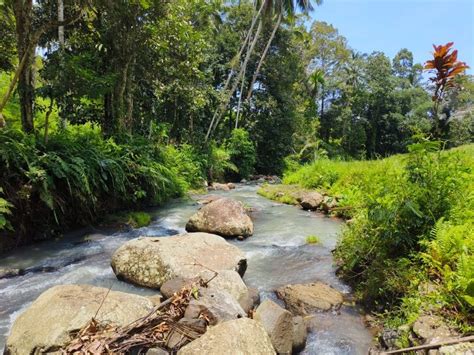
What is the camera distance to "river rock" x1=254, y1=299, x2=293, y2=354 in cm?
361

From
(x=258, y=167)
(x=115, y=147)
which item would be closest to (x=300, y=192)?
(x=115, y=147)

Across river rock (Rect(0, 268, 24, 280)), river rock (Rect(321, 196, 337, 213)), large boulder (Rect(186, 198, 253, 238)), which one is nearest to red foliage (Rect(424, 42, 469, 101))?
river rock (Rect(321, 196, 337, 213))

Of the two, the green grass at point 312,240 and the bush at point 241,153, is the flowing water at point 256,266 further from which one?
the bush at point 241,153

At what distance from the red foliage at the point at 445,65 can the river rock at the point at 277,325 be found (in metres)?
8.60

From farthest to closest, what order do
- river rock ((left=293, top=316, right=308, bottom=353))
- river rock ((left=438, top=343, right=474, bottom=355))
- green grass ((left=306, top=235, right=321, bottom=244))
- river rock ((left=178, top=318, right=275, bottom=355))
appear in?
green grass ((left=306, top=235, right=321, bottom=244)) < river rock ((left=293, top=316, right=308, bottom=353)) < river rock ((left=178, top=318, right=275, bottom=355)) < river rock ((left=438, top=343, right=474, bottom=355))

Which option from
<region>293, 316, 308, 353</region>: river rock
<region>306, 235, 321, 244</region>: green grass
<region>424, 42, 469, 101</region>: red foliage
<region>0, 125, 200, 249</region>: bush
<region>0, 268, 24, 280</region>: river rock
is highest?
<region>424, 42, 469, 101</region>: red foliage

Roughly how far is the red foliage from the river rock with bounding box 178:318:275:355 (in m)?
9.17

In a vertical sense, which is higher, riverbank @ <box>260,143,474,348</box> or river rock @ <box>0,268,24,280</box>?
riverbank @ <box>260,143,474,348</box>

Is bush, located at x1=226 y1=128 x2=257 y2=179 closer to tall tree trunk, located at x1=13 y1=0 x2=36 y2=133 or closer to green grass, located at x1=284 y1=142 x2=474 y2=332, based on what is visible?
tall tree trunk, located at x1=13 y1=0 x2=36 y2=133

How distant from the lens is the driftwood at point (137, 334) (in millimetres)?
3062

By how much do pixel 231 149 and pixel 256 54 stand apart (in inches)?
306

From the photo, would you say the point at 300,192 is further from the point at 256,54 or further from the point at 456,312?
the point at 256,54

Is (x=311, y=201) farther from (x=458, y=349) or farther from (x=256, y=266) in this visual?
(x=458, y=349)

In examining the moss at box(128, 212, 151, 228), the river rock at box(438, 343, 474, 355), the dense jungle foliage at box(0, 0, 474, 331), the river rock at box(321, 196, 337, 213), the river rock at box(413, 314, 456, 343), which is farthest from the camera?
the river rock at box(321, 196, 337, 213)
